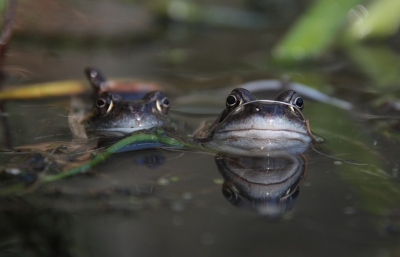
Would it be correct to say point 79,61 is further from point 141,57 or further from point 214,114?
point 214,114

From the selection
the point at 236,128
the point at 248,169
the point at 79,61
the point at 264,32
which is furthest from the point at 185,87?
the point at 264,32

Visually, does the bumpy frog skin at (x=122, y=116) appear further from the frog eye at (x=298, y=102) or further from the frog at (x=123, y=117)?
the frog eye at (x=298, y=102)

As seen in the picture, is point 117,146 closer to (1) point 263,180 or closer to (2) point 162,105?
(1) point 263,180

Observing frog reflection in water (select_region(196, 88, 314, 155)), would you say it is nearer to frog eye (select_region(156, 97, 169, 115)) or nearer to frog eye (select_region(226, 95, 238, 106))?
frog eye (select_region(226, 95, 238, 106))

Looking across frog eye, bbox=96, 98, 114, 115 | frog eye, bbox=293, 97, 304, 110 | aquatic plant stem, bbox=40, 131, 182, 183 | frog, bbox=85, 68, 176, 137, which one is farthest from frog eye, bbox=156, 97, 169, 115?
frog eye, bbox=293, 97, 304, 110

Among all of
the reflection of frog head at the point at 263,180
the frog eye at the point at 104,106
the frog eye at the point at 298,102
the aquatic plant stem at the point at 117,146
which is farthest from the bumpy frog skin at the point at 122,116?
the frog eye at the point at 298,102
